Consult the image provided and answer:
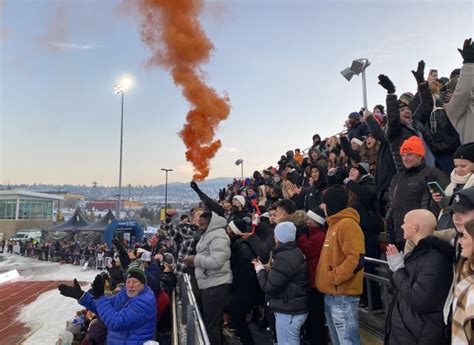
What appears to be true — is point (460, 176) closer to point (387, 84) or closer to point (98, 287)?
point (387, 84)

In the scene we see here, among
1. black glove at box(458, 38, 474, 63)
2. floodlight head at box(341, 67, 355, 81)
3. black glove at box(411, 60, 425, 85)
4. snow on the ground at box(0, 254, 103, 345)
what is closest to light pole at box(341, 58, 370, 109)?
floodlight head at box(341, 67, 355, 81)

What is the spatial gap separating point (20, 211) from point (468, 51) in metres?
72.3

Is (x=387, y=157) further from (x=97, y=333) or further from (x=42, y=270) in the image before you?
(x=42, y=270)

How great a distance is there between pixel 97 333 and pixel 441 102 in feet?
20.3

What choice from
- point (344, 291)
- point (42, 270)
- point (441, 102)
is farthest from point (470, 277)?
point (42, 270)

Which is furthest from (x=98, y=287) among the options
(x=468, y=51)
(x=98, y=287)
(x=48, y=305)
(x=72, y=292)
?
(x=48, y=305)

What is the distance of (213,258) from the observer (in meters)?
4.51

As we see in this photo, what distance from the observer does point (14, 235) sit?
184ft

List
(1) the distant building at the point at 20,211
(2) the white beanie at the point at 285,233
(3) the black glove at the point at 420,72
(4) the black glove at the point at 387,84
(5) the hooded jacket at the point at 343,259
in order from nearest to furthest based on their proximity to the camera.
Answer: (5) the hooded jacket at the point at 343,259 < (2) the white beanie at the point at 285,233 < (3) the black glove at the point at 420,72 < (4) the black glove at the point at 387,84 < (1) the distant building at the point at 20,211

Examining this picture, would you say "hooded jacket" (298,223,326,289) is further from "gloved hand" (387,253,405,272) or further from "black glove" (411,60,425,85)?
"black glove" (411,60,425,85)

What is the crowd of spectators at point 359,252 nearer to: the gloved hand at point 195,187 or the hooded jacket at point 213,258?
the hooded jacket at point 213,258

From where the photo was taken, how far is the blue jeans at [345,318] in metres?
3.39

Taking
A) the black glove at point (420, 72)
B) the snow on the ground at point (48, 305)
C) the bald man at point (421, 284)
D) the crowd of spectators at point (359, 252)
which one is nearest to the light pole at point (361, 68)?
the crowd of spectators at point (359, 252)

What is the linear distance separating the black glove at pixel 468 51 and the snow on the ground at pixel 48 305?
15.6 m
